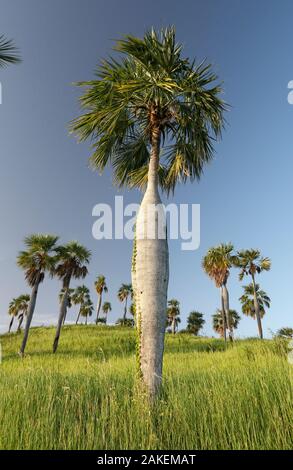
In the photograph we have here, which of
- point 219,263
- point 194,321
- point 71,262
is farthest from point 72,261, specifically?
point 194,321

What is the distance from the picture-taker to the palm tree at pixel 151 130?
6.09 meters

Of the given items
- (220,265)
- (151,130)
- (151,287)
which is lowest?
(151,287)

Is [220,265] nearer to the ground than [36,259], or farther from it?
farther from it

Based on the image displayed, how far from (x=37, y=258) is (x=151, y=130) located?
24720mm

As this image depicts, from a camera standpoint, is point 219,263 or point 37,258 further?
point 219,263

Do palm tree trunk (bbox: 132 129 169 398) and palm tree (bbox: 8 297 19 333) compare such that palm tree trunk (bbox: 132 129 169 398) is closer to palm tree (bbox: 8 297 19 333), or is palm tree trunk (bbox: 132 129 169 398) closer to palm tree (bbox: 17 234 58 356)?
palm tree (bbox: 17 234 58 356)

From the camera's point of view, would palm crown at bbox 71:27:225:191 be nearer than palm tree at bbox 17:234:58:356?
Yes

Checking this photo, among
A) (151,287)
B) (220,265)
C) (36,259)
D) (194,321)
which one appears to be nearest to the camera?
(151,287)

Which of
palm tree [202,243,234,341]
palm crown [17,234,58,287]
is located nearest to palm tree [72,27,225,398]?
palm crown [17,234,58,287]

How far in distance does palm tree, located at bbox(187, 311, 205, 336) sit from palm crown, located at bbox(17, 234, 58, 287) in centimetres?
4299

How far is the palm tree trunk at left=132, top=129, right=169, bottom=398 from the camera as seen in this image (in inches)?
229

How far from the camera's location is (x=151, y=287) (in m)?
6.12

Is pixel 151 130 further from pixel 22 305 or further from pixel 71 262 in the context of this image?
pixel 22 305
